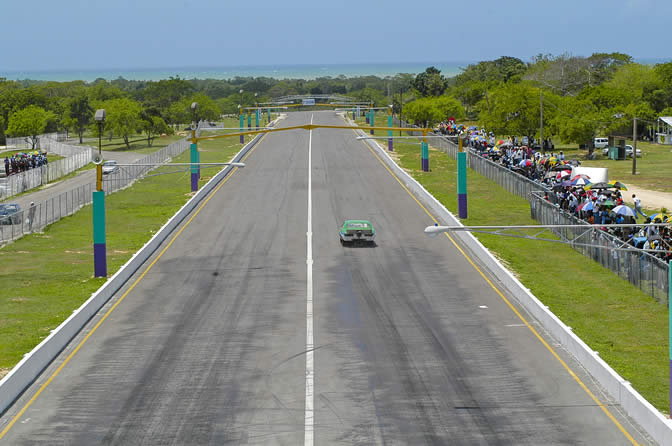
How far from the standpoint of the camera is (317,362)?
28.8m

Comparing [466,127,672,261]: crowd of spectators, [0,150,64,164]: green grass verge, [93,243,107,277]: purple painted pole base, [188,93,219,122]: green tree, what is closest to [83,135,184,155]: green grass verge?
[0,150,64,164]: green grass verge

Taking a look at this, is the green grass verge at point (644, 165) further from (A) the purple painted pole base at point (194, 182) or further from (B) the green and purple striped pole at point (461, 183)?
(A) the purple painted pole base at point (194, 182)

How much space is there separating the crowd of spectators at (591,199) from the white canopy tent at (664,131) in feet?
124

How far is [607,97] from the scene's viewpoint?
358 ft

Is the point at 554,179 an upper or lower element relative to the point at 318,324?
upper

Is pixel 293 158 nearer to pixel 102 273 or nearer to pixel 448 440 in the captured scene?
pixel 102 273

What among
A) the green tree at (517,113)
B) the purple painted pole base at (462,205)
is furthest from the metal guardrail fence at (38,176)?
the green tree at (517,113)

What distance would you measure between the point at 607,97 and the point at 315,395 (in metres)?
92.6

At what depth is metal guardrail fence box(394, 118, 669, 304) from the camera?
3615cm

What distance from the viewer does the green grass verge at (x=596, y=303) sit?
2862 cm

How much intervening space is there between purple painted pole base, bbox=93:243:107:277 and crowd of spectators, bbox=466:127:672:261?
2360 centimetres

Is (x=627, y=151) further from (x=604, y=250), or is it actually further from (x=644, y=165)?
(x=604, y=250)

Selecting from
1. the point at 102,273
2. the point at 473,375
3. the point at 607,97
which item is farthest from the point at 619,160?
the point at 473,375

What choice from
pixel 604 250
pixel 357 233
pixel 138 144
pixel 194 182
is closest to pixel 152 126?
pixel 138 144
